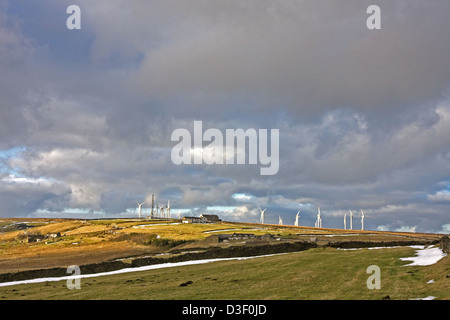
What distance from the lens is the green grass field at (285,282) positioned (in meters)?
30.5

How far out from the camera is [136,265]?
65.4 metres

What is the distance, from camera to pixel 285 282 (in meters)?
37.1

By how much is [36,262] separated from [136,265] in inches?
1633

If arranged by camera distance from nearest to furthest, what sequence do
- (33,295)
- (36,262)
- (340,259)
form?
(33,295) → (340,259) → (36,262)

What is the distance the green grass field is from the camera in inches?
1201

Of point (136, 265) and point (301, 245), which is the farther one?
point (301, 245)

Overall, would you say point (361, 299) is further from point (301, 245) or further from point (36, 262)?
point (36, 262)
